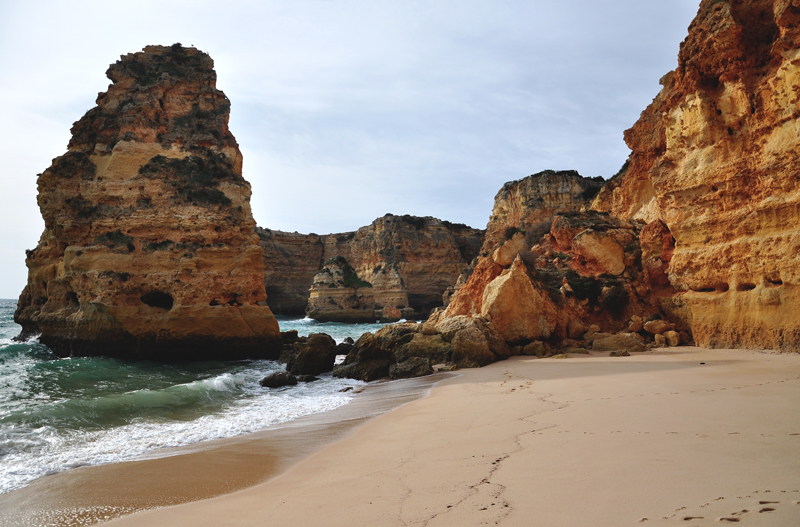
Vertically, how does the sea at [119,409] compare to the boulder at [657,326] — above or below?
below

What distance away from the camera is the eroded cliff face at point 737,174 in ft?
28.3

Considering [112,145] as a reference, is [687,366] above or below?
below

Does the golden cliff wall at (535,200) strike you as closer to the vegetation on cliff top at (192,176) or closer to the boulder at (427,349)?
the boulder at (427,349)

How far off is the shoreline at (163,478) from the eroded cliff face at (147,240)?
10298 millimetres

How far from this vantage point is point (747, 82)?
9.87m

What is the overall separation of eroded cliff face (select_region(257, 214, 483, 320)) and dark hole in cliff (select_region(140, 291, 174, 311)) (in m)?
30.2

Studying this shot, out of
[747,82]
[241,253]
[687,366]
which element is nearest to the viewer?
[687,366]

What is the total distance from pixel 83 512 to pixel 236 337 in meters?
12.5

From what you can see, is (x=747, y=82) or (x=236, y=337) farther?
(x=236, y=337)

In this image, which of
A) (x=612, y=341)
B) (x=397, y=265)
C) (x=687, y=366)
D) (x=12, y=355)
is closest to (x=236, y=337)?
(x=12, y=355)

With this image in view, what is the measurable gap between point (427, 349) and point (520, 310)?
2821 mm

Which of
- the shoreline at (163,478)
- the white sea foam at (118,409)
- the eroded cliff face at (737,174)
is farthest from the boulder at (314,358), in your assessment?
the eroded cliff face at (737,174)

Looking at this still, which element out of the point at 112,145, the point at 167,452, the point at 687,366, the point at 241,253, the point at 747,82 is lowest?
the point at 167,452

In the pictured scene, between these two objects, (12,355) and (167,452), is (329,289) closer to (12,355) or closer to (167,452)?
(12,355)
